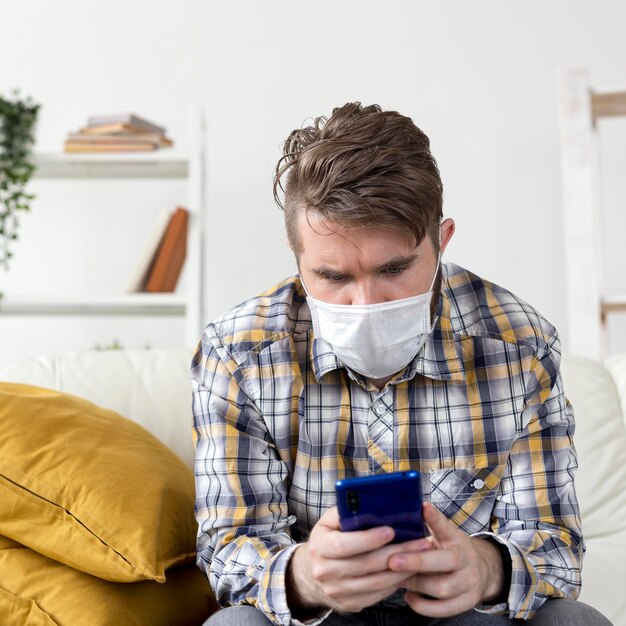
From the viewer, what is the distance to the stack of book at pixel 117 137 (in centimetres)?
267

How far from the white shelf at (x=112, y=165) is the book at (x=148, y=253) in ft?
0.56

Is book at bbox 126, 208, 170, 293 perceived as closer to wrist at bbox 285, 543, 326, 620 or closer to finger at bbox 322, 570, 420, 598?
wrist at bbox 285, 543, 326, 620

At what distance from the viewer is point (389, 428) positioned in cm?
126

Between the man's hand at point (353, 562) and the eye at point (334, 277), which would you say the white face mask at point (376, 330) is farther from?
the man's hand at point (353, 562)

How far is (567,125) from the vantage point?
2439 mm

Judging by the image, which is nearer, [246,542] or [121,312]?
[246,542]

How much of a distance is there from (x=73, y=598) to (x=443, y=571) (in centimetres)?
52

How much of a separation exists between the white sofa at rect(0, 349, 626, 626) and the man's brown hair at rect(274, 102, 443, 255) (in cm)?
57

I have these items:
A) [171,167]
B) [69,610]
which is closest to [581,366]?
[69,610]

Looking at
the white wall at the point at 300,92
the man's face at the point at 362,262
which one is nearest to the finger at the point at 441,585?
the man's face at the point at 362,262

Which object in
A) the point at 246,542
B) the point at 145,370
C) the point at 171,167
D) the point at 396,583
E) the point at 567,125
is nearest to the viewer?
the point at 396,583

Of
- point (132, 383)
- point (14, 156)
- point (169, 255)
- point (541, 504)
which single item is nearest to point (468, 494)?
point (541, 504)

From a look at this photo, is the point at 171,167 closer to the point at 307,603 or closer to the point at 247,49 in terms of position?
the point at 247,49

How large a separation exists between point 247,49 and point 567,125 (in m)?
1.10
